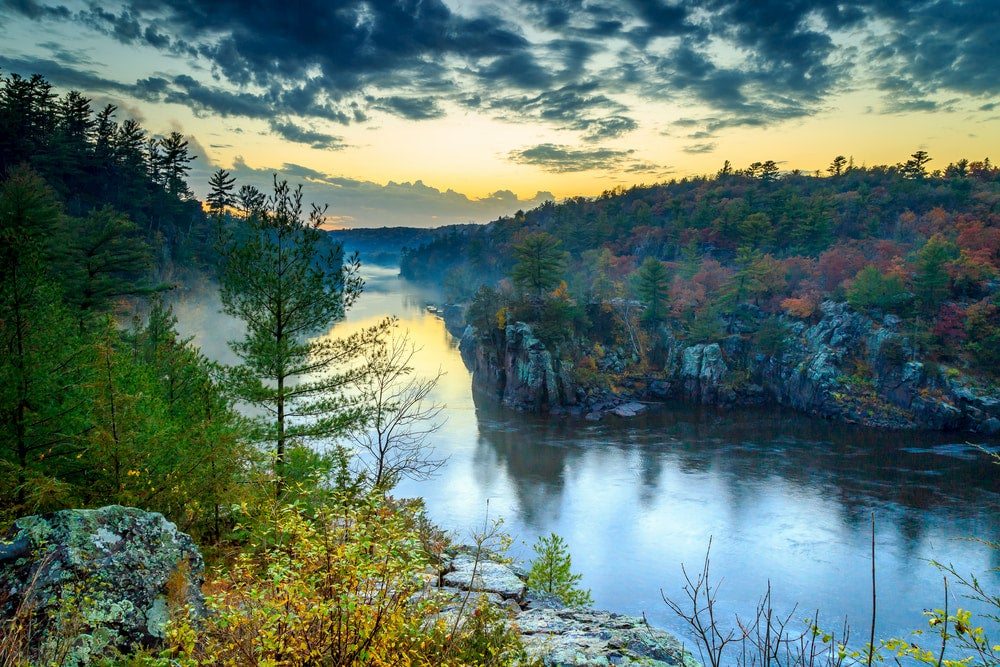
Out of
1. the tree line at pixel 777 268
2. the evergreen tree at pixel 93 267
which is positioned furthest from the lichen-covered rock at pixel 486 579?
the tree line at pixel 777 268

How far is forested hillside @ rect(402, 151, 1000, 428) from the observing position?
4584cm

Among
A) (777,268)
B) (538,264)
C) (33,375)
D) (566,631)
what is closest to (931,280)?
(777,268)

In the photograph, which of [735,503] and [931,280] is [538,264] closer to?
[735,503]

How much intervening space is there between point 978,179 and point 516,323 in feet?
244

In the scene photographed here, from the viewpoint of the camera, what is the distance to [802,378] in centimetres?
4809

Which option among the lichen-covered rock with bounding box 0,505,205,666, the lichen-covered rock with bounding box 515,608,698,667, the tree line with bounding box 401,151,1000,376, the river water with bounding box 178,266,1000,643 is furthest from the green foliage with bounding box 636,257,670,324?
the lichen-covered rock with bounding box 0,505,205,666

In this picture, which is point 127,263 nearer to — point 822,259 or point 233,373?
point 233,373

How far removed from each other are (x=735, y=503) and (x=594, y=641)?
23.8 m

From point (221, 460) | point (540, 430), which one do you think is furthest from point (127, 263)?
point (540, 430)

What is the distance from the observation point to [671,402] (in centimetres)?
5006

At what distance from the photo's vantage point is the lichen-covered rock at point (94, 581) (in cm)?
517

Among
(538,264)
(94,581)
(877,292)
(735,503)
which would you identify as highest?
(538,264)

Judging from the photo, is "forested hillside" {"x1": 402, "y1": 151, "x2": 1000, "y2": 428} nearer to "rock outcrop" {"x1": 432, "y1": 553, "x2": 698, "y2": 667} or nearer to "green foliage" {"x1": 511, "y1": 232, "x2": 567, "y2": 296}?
"green foliage" {"x1": 511, "y1": 232, "x2": 567, "y2": 296}

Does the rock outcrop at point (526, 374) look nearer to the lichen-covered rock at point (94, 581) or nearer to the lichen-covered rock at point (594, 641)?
the lichen-covered rock at point (594, 641)
